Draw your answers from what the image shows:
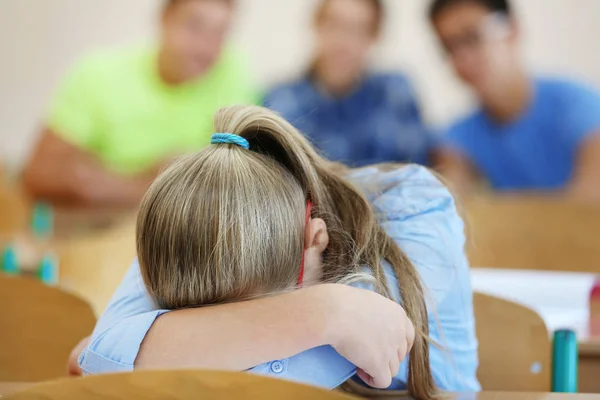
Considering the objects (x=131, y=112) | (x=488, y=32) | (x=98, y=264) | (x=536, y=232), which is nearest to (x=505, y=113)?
(x=488, y=32)

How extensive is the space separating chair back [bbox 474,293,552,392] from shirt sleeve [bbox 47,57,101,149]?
83.8 inches

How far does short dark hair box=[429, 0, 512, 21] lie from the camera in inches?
114

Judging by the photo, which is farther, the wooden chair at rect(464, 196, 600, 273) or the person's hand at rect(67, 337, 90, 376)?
the wooden chair at rect(464, 196, 600, 273)

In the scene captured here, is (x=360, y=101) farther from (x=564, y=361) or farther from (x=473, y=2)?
(x=564, y=361)

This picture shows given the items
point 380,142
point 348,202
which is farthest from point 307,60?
point 348,202

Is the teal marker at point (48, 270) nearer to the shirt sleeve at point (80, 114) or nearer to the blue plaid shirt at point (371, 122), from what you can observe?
the shirt sleeve at point (80, 114)

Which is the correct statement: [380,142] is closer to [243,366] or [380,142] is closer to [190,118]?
[190,118]

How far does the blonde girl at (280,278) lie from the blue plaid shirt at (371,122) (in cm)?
203

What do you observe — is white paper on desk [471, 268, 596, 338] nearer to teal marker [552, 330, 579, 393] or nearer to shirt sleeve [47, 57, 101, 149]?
teal marker [552, 330, 579, 393]

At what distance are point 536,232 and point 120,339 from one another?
4.07ft

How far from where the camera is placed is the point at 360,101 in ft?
9.89

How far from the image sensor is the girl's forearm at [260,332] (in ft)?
2.48

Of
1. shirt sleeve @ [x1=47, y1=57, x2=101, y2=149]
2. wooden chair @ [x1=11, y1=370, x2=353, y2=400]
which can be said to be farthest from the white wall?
wooden chair @ [x1=11, y1=370, x2=353, y2=400]

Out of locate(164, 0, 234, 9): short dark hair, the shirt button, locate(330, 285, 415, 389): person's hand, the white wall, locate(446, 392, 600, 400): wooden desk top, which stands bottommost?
locate(446, 392, 600, 400): wooden desk top
